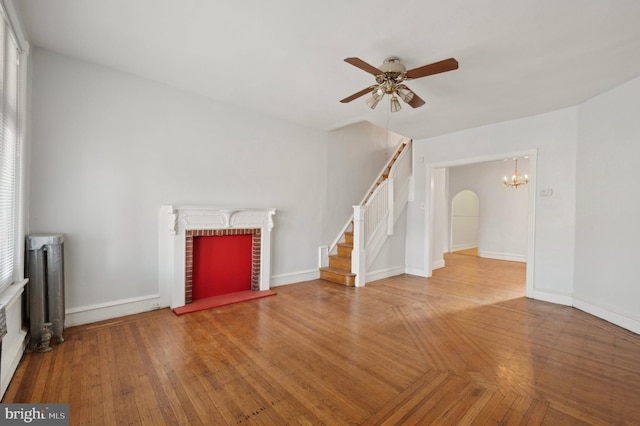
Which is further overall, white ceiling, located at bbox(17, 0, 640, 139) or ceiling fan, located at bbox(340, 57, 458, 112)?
ceiling fan, located at bbox(340, 57, 458, 112)

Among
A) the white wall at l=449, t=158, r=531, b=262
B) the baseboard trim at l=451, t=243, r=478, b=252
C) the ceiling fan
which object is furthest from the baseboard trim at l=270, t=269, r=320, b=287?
the baseboard trim at l=451, t=243, r=478, b=252

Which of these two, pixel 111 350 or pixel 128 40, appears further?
pixel 128 40

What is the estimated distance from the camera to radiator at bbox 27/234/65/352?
2576 millimetres

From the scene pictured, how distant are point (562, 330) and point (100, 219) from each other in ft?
17.9

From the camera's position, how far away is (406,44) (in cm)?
266

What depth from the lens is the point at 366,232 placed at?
5.24 metres

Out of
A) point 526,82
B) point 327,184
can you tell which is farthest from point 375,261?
point 526,82

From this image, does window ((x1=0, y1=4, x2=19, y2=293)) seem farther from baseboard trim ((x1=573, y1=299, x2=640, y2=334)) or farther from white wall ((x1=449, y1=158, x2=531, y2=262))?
white wall ((x1=449, y1=158, x2=531, y2=262))

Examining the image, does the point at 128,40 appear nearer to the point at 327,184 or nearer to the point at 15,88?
the point at 15,88

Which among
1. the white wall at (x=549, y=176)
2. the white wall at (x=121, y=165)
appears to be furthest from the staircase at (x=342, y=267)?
the white wall at (x=549, y=176)

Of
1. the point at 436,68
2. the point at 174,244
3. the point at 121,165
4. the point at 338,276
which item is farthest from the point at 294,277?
the point at 436,68

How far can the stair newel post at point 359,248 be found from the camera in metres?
5.00

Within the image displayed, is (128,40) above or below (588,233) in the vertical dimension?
above

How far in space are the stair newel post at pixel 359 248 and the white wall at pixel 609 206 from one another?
3.05m
